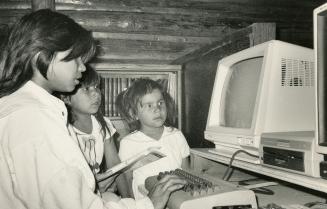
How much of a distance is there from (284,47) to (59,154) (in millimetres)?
1113

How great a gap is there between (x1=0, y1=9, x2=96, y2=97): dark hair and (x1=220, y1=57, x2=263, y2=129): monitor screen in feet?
2.96

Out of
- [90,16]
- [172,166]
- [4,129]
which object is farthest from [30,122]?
[90,16]

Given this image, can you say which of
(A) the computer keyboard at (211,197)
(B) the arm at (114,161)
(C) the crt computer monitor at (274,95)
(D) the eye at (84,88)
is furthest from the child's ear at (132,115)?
(A) the computer keyboard at (211,197)

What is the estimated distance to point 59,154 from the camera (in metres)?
1.06

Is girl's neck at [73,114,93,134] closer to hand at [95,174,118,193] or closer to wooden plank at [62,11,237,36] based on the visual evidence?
hand at [95,174,118,193]

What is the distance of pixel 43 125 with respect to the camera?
106 cm

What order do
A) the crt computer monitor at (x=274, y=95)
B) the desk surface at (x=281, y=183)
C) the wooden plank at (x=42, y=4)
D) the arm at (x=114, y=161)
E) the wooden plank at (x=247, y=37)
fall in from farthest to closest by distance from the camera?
the arm at (x=114, y=161) → the wooden plank at (x=42, y=4) → the wooden plank at (x=247, y=37) → the crt computer monitor at (x=274, y=95) → the desk surface at (x=281, y=183)

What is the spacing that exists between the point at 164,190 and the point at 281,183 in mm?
932

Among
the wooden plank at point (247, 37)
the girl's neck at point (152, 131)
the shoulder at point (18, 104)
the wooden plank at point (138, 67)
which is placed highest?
the wooden plank at point (247, 37)

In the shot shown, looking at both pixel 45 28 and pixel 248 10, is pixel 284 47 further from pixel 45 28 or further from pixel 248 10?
pixel 248 10

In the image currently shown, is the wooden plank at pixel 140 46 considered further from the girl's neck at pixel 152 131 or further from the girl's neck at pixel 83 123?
the girl's neck at pixel 152 131

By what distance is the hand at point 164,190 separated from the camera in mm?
1300

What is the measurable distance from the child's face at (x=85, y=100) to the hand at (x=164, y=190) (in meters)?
1.37

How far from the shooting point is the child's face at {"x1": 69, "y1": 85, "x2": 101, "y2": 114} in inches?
102
